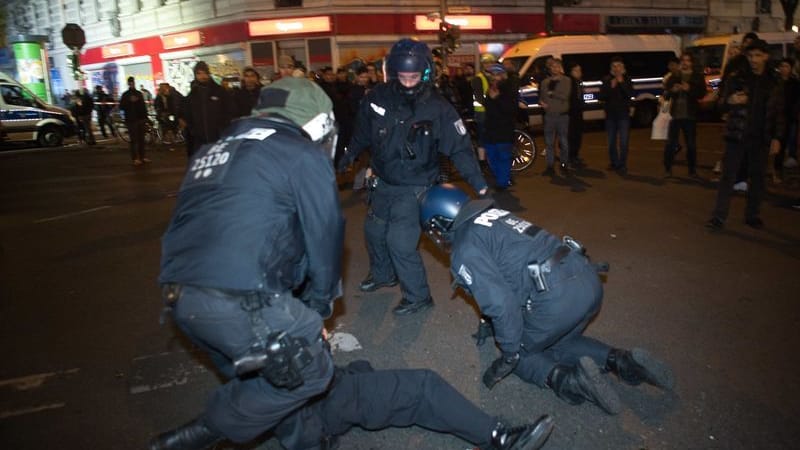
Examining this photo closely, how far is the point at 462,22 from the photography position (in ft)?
74.8

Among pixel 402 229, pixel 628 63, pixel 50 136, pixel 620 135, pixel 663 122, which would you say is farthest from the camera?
pixel 50 136

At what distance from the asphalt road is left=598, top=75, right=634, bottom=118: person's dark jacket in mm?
2148

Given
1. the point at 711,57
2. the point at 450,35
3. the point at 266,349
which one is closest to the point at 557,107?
the point at 450,35

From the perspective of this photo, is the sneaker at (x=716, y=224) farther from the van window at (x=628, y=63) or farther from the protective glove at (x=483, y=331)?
the van window at (x=628, y=63)

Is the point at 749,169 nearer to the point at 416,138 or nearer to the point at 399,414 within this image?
the point at 416,138

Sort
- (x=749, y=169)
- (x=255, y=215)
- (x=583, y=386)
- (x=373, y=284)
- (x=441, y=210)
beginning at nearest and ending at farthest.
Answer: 1. (x=255, y=215)
2. (x=583, y=386)
3. (x=441, y=210)
4. (x=373, y=284)
5. (x=749, y=169)

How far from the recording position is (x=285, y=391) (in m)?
2.21

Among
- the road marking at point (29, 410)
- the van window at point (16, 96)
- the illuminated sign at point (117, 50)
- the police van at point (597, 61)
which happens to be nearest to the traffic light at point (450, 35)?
the police van at point (597, 61)

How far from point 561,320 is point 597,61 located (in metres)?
15.3

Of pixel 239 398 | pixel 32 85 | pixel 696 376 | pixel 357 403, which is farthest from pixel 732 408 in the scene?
pixel 32 85

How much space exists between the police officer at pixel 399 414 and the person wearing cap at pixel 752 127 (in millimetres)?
4616

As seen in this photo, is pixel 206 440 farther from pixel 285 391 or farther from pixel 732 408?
pixel 732 408

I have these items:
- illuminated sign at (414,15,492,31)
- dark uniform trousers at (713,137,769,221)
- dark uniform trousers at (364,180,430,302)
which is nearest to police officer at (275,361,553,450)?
dark uniform trousers at (364,180,430,302)

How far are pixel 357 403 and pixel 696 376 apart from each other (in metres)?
2.07
